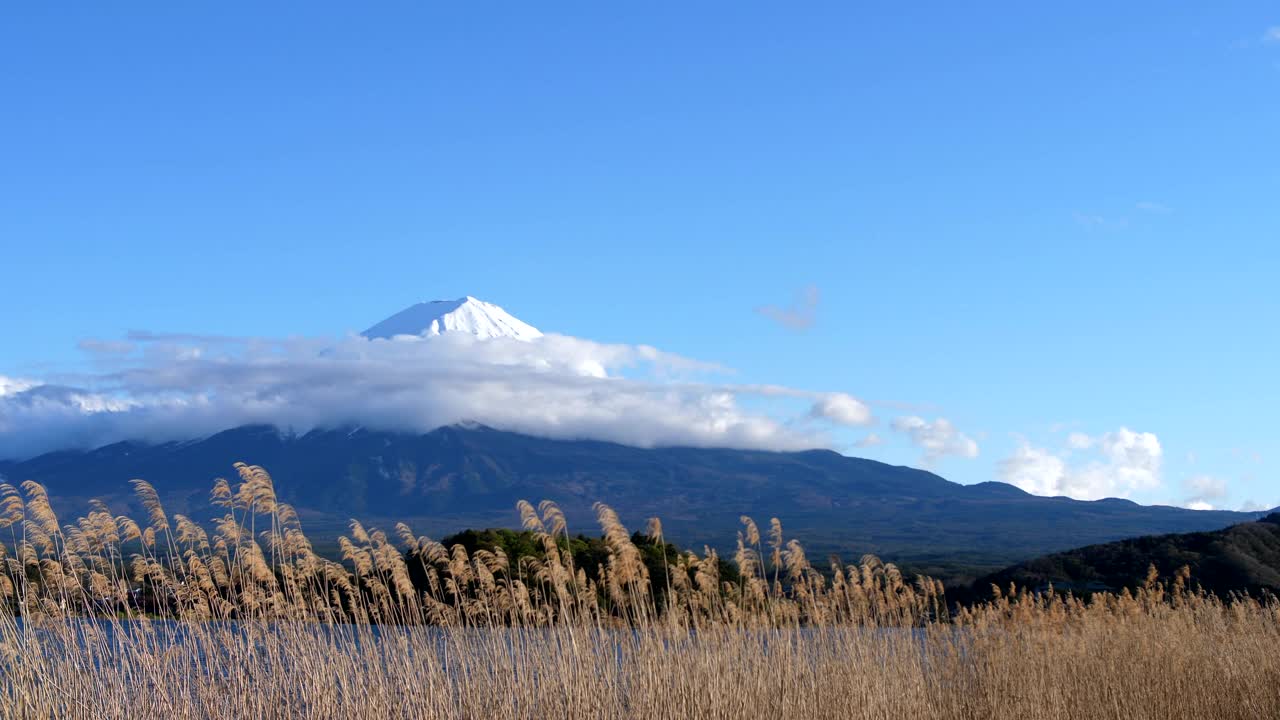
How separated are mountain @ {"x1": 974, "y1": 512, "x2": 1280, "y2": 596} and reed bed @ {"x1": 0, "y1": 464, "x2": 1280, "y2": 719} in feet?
72.4

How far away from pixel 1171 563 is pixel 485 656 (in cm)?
3129

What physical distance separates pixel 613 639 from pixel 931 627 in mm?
5625

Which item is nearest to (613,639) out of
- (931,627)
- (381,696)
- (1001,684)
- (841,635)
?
(381,696)

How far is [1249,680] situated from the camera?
1345 cm

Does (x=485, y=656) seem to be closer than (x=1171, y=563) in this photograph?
Yes

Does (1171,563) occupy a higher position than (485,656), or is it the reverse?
(485,656)

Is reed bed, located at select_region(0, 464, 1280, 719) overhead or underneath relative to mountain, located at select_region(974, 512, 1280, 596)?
overhead

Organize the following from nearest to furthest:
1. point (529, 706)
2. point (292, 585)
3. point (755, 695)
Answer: point (529, 706), point (755, 695), point (292, 585)

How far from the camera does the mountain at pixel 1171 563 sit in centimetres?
3534

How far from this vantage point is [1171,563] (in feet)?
121

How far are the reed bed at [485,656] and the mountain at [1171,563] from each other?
72.4 ft

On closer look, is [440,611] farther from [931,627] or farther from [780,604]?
[931,627]

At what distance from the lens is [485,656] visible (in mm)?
11547

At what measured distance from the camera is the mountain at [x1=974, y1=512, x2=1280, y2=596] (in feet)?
116
